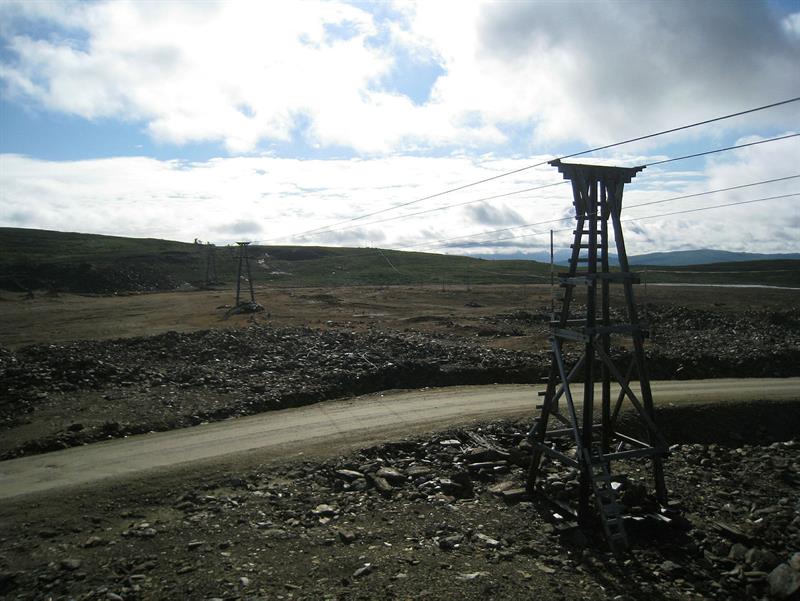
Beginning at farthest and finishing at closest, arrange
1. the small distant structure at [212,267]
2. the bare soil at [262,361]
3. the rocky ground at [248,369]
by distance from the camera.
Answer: the small distant structure at [212,267] < the bare soil at [262,361] < the rocky ground at [248,369]

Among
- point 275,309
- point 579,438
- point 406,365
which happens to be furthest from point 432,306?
point 579,438

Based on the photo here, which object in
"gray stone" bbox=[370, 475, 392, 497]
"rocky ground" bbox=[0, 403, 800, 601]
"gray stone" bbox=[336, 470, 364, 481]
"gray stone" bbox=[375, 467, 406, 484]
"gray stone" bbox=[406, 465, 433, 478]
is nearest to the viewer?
→ "rocky ground" bbox=[0, 403, 800, 601]

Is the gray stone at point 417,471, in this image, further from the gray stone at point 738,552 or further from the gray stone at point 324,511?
the gray stone at point 738,552

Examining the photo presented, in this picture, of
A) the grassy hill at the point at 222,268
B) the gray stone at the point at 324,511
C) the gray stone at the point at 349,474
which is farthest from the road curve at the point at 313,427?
the grassy hill at the point at 222,268

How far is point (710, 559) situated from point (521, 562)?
11.3ft

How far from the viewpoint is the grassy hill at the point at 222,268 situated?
7775 centimetres

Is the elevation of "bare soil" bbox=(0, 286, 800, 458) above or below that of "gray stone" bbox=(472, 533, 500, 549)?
above

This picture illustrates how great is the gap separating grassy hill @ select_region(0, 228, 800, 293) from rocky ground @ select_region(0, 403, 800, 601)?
51484 mm

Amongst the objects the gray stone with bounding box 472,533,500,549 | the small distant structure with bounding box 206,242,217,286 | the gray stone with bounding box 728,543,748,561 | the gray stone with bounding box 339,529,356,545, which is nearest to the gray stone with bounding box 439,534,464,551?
the gray stone with bounding box 472,533,500,549

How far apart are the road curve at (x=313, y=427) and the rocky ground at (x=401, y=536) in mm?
1467

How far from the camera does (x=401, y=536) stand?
10.2 m

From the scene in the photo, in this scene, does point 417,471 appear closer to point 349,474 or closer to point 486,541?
point 349,474

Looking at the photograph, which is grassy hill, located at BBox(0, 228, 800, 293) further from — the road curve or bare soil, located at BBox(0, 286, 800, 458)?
the road curve

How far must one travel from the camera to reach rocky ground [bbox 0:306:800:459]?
17359 mm
